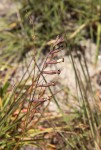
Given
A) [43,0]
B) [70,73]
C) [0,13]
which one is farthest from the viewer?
[0,13]

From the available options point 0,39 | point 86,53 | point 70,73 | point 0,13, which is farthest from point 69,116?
point 0,13

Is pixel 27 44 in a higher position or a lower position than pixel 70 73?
higher

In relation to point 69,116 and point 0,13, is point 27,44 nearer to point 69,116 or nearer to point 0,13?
point 0,13

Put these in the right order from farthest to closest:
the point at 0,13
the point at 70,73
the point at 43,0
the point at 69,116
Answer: the point at 0,13 → the point at 43,0 → the point at 70,73 → the point at 69,116

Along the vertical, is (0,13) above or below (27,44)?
above

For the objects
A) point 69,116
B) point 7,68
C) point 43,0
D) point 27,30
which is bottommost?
point 69,116

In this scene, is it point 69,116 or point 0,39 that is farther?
point 0,39

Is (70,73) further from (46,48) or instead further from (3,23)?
(3,23)

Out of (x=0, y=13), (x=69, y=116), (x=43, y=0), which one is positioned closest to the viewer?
(x=69, y=116)

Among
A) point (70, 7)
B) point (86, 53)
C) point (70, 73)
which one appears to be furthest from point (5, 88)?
point (70, 7)
